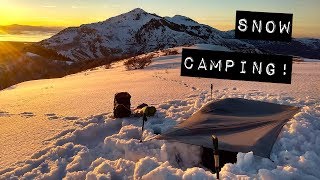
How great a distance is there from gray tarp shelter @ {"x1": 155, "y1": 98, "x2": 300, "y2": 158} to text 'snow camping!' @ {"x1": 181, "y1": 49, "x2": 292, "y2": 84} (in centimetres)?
184

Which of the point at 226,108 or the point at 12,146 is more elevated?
the point at 226,108

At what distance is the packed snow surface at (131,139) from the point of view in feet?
22.9

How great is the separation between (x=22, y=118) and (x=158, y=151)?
5.96 m

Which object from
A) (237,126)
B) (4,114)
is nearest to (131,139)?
(237,126)

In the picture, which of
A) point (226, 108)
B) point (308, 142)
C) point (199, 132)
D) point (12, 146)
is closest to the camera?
point (308, 142)

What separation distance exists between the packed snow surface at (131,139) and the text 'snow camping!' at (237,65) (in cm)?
93

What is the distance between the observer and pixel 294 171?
6566mm

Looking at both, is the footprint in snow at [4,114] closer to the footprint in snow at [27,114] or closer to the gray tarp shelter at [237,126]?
the footprint in snow at [27,114]

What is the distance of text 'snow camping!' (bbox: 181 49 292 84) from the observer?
11955 mm

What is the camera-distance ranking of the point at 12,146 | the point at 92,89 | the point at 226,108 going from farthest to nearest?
1. the point at 92,89
2. the point at 226,108
3. the point at 12,146

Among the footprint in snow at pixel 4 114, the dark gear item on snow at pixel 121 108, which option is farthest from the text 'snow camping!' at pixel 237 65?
the footprint in snow at pixel 4 114

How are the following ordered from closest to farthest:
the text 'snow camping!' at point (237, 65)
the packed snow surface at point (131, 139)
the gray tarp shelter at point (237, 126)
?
1. the packed snow surface at point (131, 139)
2. the gray tarp shelter at point (237, 126)
3. the text 'snow camping!' at point (237, 65)

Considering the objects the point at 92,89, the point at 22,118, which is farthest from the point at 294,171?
the point at 92,89

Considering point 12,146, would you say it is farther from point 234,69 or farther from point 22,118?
point 234,69
